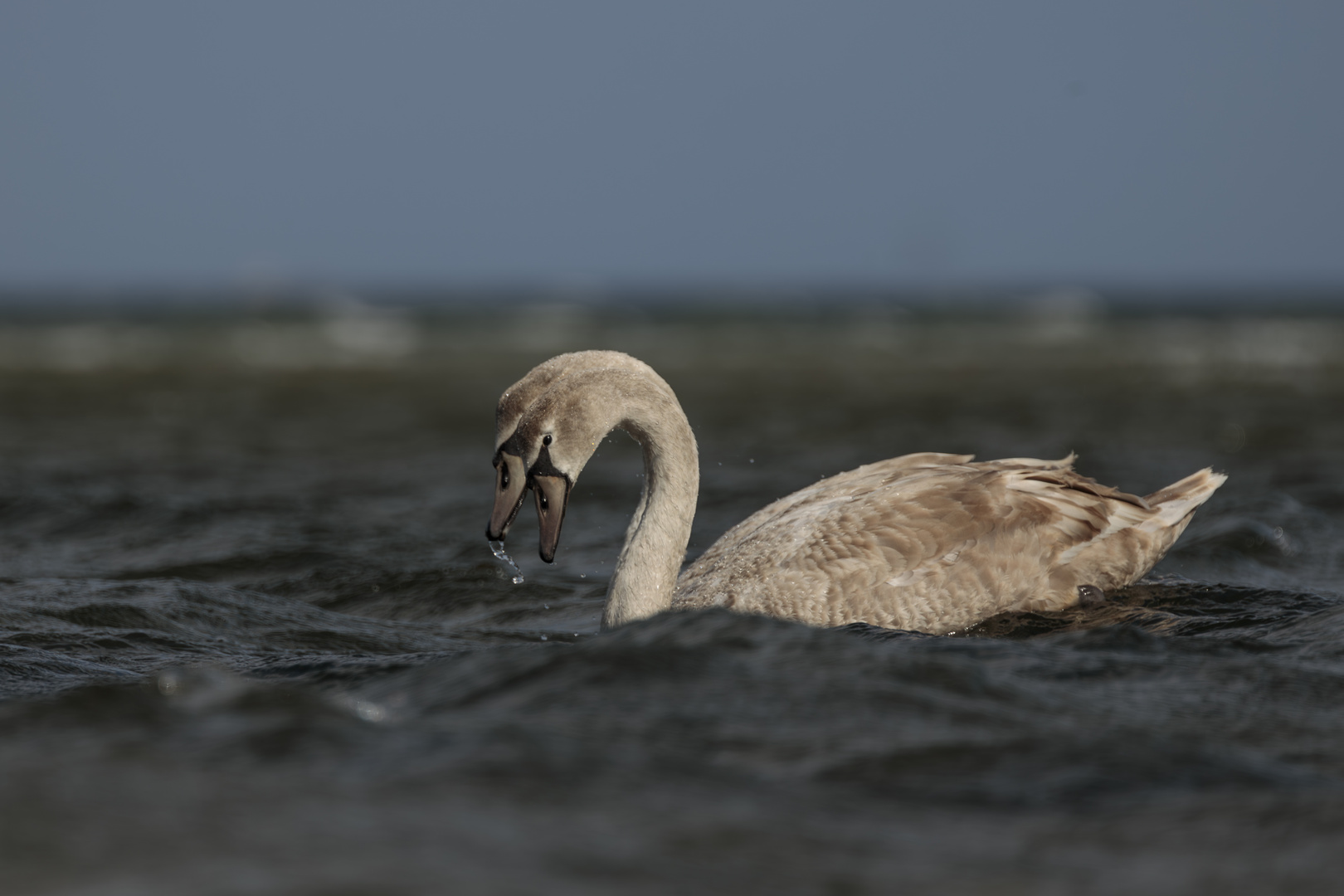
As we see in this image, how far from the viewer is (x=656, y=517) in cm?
664

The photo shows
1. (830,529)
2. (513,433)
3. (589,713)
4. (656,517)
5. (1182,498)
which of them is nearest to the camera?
(589,713)

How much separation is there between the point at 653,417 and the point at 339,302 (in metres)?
69.9

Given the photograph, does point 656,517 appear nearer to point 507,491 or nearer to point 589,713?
point 507,491

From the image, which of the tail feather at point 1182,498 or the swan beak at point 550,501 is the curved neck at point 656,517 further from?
the tail feather at point 1182,498

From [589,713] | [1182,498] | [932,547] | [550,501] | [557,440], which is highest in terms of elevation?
[557,440]

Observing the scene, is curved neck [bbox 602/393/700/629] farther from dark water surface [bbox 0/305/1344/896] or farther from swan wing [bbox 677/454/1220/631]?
dark water surface [bbox 0/305/1344/896]

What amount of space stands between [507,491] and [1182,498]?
146 inches

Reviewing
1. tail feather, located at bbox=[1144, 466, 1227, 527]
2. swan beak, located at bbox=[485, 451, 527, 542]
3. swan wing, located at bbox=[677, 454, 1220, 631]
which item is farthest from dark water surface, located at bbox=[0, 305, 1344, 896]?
swan beak, located at bbox=[485, 451, 527, 542]

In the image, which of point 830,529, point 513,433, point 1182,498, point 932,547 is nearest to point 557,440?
point 513,433

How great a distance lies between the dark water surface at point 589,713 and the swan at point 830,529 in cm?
28

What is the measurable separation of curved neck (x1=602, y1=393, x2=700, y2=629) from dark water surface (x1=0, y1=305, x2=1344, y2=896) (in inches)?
31.7

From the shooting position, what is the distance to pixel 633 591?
21.3ft

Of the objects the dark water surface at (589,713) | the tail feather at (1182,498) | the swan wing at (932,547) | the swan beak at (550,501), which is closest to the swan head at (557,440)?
the swan beak at (550,501)

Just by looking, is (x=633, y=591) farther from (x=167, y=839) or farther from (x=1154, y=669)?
(x=167, y=839)
